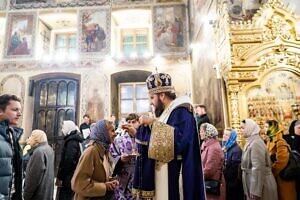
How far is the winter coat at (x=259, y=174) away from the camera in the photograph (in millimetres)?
3891

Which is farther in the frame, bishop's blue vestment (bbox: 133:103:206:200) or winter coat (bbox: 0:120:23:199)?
winter coat (bbox: 0:120:23:199)

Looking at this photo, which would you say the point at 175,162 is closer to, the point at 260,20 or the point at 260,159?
the point at 260,159

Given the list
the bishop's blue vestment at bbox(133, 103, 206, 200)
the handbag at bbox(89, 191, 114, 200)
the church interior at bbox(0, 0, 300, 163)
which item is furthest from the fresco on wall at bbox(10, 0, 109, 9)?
the bishop's blue vestment at bbox(133, 103, 206, 200)

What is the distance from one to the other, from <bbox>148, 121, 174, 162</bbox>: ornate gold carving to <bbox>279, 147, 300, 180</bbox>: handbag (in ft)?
8.60

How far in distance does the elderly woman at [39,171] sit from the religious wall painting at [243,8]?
495 centimetres

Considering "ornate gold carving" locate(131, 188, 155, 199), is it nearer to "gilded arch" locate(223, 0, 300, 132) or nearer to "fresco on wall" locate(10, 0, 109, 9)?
"gilded arch" locate(223, 0, 300, 132)

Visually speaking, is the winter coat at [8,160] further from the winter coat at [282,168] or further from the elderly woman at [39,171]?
the winter coat at [282,168]

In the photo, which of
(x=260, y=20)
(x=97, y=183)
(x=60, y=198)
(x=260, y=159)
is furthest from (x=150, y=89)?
(x=260, y=20)

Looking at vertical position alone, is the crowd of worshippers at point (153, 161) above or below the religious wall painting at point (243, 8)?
below

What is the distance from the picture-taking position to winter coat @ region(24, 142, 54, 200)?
12.4 ft

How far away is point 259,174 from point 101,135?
236 cm

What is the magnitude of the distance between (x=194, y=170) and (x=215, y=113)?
5.15m

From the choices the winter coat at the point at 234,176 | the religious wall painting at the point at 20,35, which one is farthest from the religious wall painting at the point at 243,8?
the religious wall painting at the point at 20,35

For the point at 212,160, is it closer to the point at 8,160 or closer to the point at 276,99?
the point at 8,160
